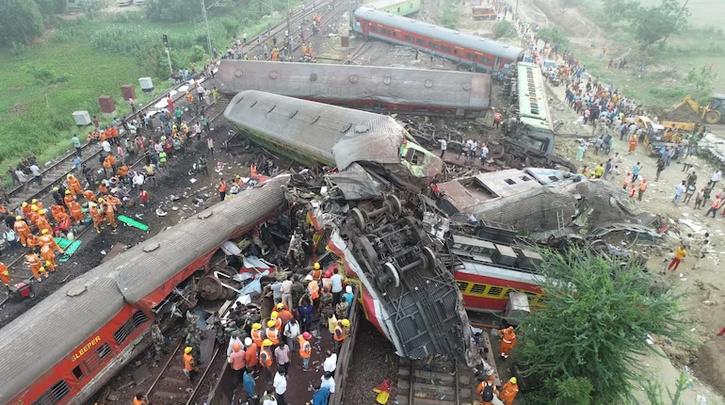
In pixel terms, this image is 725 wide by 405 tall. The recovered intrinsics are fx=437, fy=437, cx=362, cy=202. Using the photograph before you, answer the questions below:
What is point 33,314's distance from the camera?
9914 mm

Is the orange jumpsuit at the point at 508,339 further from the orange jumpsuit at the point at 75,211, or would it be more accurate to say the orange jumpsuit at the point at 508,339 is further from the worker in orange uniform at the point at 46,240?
the orange jumpsuit at the point at 75,211

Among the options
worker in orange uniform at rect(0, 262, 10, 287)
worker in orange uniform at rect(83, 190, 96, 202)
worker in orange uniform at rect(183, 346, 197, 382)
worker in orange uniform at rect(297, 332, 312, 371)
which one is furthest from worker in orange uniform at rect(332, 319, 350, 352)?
worker in orange uniform at rect(83, 190, 96, 202)

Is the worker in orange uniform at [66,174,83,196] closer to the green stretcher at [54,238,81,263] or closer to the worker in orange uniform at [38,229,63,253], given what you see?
the green stretcher at [54,238,81,263]

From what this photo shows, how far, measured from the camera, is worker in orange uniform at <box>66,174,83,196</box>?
1664 centimetres

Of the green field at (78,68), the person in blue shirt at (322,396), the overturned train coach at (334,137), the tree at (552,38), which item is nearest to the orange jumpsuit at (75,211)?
the green field at (78,68)

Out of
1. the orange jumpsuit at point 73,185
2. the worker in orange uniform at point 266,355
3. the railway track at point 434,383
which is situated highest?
the worker in orange uniform at point 266,355

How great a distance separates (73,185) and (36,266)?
4203 mm

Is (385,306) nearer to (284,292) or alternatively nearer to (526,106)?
(284,292)

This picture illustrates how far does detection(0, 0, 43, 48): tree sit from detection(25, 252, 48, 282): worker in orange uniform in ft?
107

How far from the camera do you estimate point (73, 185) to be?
1684 centimetres

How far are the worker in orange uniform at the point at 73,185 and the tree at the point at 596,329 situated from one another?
55.1 feet

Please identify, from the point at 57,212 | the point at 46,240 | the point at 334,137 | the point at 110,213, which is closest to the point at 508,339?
the point at 334,137

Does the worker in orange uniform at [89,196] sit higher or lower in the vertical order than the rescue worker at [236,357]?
lower

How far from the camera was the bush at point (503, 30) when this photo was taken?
144 feet
